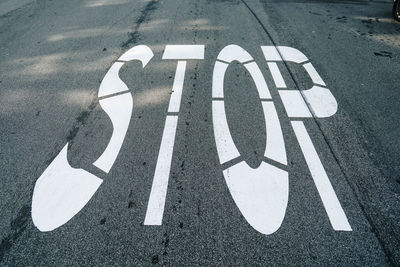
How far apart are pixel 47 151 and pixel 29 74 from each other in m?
2.16

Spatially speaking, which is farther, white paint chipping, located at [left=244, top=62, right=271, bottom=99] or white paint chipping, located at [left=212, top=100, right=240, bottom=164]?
white paint chipping, located at [left=244, top=62, right=271, bottom=99]

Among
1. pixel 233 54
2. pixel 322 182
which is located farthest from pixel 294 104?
pixel 233 54

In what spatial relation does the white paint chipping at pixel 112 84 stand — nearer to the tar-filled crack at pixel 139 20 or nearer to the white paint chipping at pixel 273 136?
the tar-filled crack at pixel 139 20

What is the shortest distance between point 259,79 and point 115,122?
2294mm

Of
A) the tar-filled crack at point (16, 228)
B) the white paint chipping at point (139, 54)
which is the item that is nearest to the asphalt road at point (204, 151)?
the tar-filled crack at point (16, 228)

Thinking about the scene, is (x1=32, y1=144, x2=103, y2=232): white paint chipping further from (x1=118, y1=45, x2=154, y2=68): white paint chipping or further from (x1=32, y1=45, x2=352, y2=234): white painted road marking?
(x1=118, y1=45, x2=154, y2=68): white paint chipping

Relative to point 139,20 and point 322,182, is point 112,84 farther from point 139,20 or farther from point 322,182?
point 322,182

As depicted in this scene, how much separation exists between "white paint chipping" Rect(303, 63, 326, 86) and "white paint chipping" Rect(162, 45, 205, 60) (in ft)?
6.04

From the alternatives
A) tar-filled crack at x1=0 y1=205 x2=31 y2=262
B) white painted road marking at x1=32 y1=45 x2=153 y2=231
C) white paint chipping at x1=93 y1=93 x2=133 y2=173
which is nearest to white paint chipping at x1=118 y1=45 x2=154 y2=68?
white paint chipping at x1=93 y1=93 x2=133 y2=173

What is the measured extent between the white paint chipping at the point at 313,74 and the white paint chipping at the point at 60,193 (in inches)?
137

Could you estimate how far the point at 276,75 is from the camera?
4.15m

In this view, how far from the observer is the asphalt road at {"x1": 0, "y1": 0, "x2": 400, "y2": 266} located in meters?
2.20

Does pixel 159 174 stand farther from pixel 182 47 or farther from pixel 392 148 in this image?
pixel 182 47

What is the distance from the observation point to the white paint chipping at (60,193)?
7.87ft
